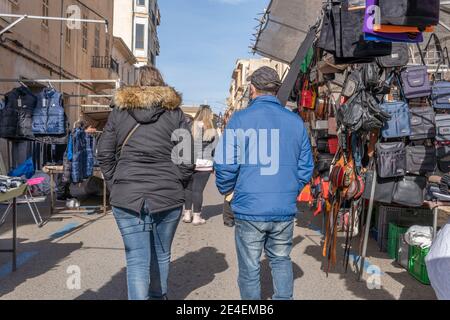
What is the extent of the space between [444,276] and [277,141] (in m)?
1.45

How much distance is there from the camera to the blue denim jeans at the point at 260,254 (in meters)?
3.30

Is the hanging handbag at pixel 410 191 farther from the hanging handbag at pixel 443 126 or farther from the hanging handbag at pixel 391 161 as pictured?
the hanging handbag at pixel 443 126

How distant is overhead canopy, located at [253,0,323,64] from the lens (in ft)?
22.7

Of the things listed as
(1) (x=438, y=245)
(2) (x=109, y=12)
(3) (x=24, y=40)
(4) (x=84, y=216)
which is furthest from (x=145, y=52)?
(1) (x=438, y=245)

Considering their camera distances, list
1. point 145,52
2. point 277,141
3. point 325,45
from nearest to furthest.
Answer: point 277,141
point 325,45
point 145,52

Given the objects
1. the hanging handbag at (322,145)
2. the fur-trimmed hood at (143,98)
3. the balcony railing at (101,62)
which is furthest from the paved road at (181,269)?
the balcony railing at (101,62)

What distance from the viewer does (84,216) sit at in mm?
8648

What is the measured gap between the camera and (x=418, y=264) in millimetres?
4902

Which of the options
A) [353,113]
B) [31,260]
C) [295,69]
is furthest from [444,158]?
[31,260]

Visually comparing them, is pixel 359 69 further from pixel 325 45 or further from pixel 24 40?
pixel 24 40

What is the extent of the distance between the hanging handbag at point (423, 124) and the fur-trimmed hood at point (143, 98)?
2.80 m

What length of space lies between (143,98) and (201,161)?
445 cm

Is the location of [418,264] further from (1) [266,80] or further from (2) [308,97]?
(2) [308,97]

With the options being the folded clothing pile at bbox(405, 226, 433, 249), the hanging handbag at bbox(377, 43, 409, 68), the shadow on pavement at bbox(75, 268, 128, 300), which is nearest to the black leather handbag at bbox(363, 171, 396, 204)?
the folded clothing pile at bbox(405, 226, 433, 249)
